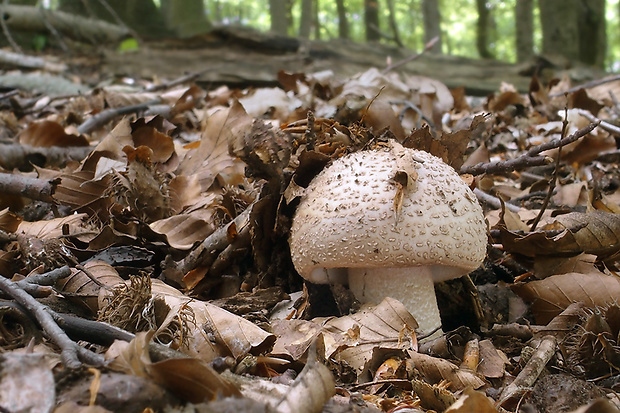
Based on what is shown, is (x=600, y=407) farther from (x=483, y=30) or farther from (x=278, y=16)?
(x=483, y=30)

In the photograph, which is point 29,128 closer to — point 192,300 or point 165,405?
point 192,300

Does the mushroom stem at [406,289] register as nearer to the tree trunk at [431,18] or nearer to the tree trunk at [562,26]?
the tree trunk at [562,26]

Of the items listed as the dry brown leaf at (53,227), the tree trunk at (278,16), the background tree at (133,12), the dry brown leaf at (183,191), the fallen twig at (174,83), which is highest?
the background tree at (133,12)

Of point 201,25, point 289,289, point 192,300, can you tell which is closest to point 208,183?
point 289,289

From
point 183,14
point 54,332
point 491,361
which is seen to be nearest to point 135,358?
point 54,332

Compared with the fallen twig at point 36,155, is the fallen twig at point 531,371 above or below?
below

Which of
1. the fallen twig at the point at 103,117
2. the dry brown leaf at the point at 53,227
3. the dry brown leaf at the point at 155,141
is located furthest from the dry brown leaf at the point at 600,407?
the fallen twig at the point at 103,117

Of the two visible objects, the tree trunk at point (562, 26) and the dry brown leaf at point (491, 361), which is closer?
the dry brown leaf at point (491, 361)
